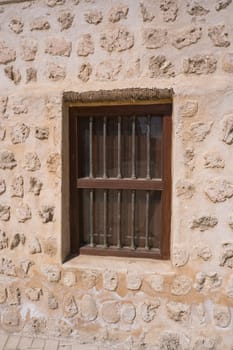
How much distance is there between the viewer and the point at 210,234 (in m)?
1.75

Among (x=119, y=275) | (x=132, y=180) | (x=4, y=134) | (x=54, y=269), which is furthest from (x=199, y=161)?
(x=4, y=134)

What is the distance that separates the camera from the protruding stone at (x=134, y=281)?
1844 millimetres

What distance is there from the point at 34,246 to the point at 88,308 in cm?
60

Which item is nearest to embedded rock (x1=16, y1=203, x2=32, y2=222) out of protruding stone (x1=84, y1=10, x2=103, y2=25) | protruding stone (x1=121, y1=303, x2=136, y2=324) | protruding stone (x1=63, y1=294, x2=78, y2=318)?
protruding stone (x1=63, y1=294, x2=78, y2=318)

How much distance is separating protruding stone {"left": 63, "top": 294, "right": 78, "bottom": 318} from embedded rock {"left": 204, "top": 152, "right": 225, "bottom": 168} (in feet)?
4.47

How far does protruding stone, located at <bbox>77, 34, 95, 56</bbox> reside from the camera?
1.81 m

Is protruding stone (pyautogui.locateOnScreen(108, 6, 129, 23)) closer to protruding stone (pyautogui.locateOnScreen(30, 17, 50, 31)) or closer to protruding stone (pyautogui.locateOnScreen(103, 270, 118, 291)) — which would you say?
protruding stone (pyautogui.locateOnScreen(30, 17, 50, 31))

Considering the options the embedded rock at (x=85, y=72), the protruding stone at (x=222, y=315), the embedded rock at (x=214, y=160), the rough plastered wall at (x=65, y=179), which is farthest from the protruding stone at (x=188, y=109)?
the protruding stone at (x=222, y=315)

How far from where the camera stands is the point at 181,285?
70.6 inches

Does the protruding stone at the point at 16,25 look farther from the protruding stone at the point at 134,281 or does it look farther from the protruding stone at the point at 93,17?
the protruding stone at the point at 134,281

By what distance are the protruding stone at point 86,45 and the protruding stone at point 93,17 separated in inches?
3.7


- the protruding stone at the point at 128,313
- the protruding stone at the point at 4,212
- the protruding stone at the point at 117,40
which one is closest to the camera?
the protruding stone at the point at 117,40

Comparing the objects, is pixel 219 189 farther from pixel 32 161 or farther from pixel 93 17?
pixel 93 17

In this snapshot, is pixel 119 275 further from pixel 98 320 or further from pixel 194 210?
pixel 194 210
